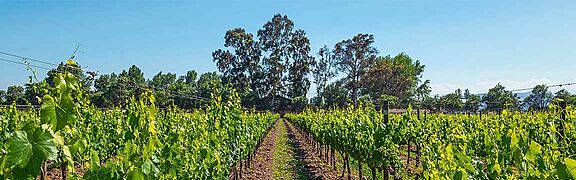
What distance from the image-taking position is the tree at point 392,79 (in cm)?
5509

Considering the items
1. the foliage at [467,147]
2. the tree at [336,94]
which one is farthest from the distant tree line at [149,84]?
the foliage at [467,147]

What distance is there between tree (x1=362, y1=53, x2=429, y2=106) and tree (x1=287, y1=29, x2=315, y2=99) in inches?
268

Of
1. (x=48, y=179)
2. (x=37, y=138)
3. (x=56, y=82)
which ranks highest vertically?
(x=56, y=82)

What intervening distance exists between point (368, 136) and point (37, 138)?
20.4ft

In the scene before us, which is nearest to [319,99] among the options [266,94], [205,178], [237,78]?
[266,94]

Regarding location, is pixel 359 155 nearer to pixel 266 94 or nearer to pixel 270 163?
pixel 270 163

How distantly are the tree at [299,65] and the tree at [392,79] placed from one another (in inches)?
268

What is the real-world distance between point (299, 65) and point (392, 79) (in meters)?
12.5

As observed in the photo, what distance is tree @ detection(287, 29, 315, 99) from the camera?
2083 inches

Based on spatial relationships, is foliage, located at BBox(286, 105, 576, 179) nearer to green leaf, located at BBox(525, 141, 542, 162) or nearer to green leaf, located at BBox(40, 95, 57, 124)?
green leaf, located at BBox(525, 141, 542, 162)

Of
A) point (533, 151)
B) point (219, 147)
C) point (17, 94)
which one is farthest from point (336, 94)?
point (533, 151)

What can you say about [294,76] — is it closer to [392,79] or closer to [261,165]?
[392,79]

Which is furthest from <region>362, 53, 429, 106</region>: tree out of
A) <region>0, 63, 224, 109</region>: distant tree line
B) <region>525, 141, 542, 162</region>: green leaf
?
<region>525, 141, 542, 162</region>: green leaf

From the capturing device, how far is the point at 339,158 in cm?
1336
